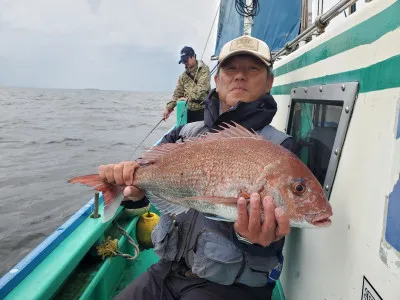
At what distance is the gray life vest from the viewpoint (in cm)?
195

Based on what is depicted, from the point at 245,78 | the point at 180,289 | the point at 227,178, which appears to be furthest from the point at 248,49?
the point at 180,289

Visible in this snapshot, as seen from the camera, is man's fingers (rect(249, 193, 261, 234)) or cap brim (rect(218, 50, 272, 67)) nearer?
man's fingers (rect(249, 193, 261, 234))

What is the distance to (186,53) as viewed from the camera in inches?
326

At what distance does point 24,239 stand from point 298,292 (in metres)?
6.11

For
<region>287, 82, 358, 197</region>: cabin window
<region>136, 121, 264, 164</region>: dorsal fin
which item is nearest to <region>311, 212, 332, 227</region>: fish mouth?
<region>287, 82, 358, 197</region>: cabin window

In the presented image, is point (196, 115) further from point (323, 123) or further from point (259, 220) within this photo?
point (259, 220)

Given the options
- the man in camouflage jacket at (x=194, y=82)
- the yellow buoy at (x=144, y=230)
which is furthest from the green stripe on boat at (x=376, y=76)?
the man in camouflage jacket at (x=194, y=82)

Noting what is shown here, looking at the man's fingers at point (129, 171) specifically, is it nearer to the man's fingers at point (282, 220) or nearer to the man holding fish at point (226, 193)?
the man holding fish at point (226, 193)

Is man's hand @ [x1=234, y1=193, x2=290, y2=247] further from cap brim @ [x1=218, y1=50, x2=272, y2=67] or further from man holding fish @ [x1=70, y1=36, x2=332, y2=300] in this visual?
cap brim @ [x1=218, y1=50, x2=272, y2=67]

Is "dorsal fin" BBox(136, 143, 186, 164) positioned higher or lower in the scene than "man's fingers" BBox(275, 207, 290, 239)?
higher

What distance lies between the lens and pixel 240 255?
196 centimetres

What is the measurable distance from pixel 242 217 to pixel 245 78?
1.17 metres

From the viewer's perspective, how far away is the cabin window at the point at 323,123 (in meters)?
1.68

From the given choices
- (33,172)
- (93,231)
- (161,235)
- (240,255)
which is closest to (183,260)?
(161,235)
